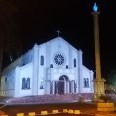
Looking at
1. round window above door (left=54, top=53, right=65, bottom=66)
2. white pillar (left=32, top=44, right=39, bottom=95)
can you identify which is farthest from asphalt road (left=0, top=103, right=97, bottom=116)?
round window above door (left=54, top=53, right=65, bottom=66)

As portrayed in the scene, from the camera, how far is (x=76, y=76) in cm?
3934

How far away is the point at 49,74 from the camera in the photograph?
36.8 meters

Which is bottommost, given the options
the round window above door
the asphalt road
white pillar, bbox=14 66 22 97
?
the asphalt road

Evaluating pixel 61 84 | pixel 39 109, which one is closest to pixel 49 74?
pixel 61 84

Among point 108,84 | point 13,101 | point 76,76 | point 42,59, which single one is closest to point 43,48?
point 42,59

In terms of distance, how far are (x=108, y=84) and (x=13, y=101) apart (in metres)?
26.6

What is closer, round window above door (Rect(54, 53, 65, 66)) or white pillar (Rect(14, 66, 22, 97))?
white pillar (Rect(14, 66, 22, 97))

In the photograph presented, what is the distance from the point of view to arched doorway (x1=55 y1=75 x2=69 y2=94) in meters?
37.6

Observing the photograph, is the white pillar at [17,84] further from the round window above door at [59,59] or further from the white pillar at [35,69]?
the round window above door at [59,59]

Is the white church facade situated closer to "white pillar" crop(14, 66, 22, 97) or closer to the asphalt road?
"white pillar" crop(14, 66, 22, 97)

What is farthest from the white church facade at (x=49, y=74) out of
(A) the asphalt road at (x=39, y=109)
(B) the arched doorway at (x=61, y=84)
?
(A) the asphalt road at (x=39, y=109)

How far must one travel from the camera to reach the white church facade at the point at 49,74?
1383 inches

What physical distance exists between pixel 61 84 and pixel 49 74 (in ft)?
9.49

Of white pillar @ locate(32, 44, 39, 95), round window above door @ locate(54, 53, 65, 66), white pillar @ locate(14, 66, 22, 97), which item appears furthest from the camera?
round window above door @ locate(54, 53, 65, 66)
